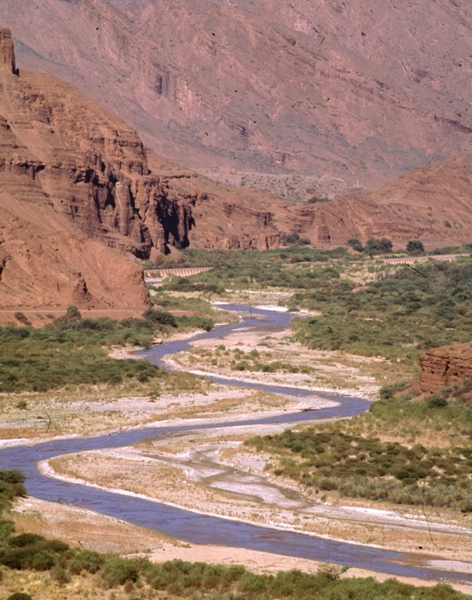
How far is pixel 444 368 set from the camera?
2238 inches

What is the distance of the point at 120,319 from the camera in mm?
97750

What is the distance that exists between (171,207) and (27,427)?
13081 cm

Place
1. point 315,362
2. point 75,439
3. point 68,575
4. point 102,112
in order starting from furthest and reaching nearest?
point 102,112, point 315,362, point 75,439, point 68,575

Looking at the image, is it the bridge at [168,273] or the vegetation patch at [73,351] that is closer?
the vegetation patch at [73,351]

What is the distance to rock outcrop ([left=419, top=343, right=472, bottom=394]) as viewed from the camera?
56094mm

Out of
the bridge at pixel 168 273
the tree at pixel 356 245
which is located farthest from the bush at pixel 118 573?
the tree at pixel 356 245

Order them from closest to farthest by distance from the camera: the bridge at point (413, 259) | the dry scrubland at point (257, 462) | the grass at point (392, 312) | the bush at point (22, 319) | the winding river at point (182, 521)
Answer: the winding river at point (182, 521)
the dry scrubland at point (257, 462)
the grass at point (392, 312)
the bush at point (22, 319)
the bridge at point (413, 259)

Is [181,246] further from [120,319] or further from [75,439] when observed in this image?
[75,439]

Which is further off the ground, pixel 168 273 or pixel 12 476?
pixel 168 273

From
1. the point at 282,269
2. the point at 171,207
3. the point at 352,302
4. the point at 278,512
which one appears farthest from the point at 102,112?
the point at 278,512

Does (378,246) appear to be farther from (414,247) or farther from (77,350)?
(77,350)

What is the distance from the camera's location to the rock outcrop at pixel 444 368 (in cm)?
5609

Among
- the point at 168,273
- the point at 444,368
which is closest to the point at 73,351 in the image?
the point at 444,368

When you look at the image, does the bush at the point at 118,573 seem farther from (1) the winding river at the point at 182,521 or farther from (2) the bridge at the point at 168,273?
(2) the bridge at the point at 168,273
